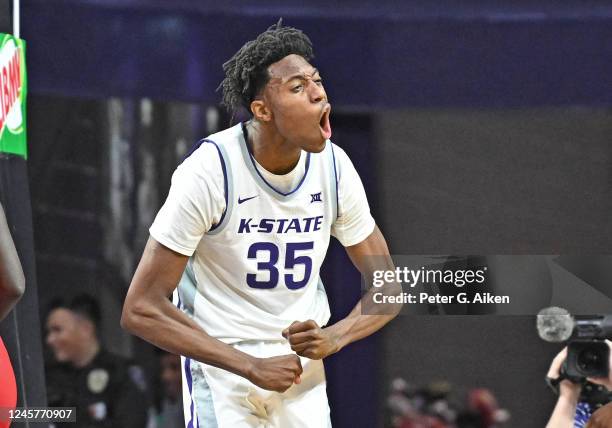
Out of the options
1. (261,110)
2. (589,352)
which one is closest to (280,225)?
(261,110)

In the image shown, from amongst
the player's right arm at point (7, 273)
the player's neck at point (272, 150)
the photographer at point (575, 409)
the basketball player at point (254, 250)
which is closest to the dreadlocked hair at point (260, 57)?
the basketball player at point (254, 250)

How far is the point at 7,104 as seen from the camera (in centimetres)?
351

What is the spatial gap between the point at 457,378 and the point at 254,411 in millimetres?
1246

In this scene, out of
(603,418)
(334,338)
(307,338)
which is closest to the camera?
(307,338)

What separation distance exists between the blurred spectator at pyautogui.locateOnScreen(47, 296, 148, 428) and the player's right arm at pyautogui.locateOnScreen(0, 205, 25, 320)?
1549 millimetres

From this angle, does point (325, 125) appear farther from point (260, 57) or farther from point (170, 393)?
point (170, 393)

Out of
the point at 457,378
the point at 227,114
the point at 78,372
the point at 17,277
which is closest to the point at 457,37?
the point at 227,114

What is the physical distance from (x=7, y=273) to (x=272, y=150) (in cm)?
88

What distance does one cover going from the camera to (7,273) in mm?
2184

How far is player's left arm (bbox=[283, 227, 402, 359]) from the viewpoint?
2648 millimetres

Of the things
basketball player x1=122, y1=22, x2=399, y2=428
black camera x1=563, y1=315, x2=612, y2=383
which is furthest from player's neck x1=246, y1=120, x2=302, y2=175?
black camera x1=563, y1=315, x2=612, y2=383

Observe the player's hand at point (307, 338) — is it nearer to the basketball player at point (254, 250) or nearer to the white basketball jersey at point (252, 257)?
the basketball player at point (254, 250)

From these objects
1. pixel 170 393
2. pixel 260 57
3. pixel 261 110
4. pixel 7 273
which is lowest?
pixel 170 393

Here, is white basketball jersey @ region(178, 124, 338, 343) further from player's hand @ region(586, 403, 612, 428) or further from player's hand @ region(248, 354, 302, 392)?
player's hand @ region(586, 403, 612, 428)
